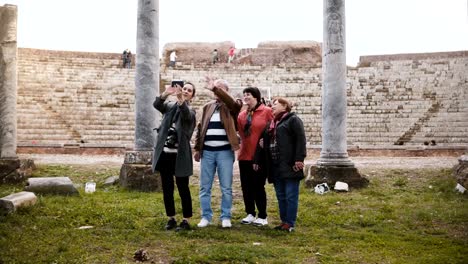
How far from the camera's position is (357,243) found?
5.43m

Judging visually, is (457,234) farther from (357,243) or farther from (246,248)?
(246,248)

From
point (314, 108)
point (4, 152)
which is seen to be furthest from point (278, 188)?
point (314, 108)

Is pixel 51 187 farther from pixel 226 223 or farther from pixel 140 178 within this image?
pixel 226 223

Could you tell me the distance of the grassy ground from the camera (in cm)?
479

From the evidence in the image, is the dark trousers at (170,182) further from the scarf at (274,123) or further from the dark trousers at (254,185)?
the scarf at (274,123)

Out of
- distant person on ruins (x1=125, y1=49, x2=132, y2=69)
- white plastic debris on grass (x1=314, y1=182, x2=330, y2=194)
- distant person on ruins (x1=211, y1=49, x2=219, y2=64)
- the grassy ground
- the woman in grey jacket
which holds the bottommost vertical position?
the grassy ground

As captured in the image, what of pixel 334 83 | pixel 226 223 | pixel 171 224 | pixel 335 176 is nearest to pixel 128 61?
pixel 334 83

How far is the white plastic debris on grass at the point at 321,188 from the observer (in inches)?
370

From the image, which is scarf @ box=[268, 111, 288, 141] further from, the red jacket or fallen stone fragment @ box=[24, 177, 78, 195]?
fallen stone fragment @ box=[24, 177, 78, 195]

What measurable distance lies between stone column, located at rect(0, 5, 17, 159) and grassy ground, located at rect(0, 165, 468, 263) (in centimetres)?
192

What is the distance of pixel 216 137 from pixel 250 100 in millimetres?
771

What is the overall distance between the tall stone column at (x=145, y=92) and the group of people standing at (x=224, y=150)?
3430mm

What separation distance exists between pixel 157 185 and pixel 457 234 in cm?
556

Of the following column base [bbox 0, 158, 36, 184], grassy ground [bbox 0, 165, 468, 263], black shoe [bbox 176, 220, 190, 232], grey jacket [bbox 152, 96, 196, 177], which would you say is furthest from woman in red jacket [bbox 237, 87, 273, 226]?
column base [bbox 0, 158, 36, 184]
